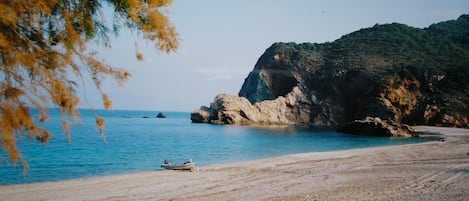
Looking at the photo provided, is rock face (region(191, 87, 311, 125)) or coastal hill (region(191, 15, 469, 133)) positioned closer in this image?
coastal hill (region(191, 15, 469, 133))

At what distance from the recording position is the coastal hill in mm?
81625

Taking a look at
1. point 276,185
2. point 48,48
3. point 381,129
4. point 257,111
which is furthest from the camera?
point 257,111

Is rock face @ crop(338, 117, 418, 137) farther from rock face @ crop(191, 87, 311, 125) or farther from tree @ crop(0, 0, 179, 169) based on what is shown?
tree @ crop(0, 0, 179, 169)

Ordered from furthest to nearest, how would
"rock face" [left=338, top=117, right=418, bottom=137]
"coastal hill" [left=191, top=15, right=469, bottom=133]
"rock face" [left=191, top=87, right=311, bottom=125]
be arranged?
"rock face" [left=191, top=87, right=311, bottom=125] → "coastal hill" [left=191, top=15, right=469, bottom=133] → "rock face" [left=338, top=117, right=418, bottom=137]

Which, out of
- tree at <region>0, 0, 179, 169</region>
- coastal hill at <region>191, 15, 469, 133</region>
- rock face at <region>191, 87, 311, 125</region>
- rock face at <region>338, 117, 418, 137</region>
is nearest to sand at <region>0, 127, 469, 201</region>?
tree at <region>0, 0, 179, 169</region>

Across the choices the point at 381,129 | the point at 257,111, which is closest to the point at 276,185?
the point at 381,129

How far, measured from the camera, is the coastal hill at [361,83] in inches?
3214

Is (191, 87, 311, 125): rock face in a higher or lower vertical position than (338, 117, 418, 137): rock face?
higher

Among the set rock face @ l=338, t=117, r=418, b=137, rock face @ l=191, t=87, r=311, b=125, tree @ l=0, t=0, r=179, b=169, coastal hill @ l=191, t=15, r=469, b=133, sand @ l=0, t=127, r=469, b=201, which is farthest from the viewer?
rock face @ l=191, t=87, r=311, b=125

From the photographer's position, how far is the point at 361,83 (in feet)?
302

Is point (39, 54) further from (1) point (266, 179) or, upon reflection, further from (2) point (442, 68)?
(2) point (442, 68)

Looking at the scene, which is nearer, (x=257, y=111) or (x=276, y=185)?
(x=276, y=185)

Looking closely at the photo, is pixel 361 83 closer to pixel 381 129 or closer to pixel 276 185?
Result: pixel 381 129

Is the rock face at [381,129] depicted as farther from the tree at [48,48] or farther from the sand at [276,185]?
the tree at [48,48]
